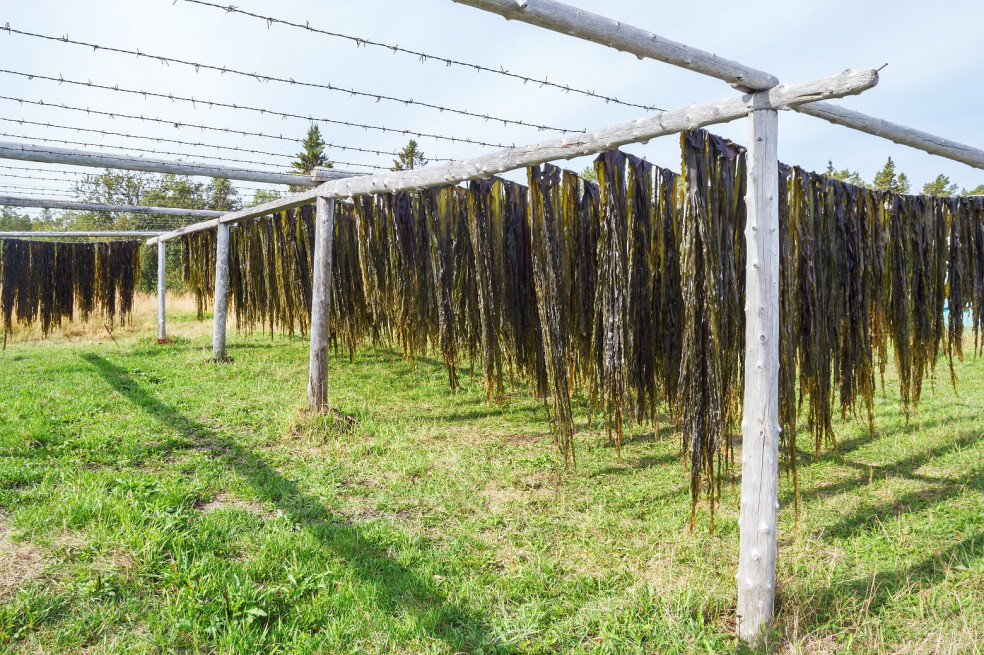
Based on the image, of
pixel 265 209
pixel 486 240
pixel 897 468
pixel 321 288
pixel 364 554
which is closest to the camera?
pixel 364 554

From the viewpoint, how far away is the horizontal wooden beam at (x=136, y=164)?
16.6 ft

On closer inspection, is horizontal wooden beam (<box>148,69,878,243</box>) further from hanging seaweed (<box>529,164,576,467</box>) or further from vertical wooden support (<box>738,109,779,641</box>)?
hanging seaweed (<box>529,164,576,467</box>)

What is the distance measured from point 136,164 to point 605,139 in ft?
16.5

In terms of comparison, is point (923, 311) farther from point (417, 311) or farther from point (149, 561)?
point (149, 561)

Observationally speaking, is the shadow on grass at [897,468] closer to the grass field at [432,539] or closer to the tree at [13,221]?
the grass field at [432,539]

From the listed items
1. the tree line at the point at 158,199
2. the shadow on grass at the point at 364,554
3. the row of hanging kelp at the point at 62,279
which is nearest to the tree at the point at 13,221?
the tree line at the point at 158,199

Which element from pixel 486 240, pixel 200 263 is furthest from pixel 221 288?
pixel 486 240

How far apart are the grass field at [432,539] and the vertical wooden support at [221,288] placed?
2696 mm

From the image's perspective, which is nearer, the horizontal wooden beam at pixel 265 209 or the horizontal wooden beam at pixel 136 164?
the horizontal wooden beam at pixel 136 164

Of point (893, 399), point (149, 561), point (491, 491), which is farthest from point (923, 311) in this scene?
point (149, 561)

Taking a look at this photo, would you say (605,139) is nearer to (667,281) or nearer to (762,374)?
(667,281)

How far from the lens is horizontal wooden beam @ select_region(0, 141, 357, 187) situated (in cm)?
507

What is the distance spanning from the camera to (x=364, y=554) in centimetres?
314

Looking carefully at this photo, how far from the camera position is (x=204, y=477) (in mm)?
4098
